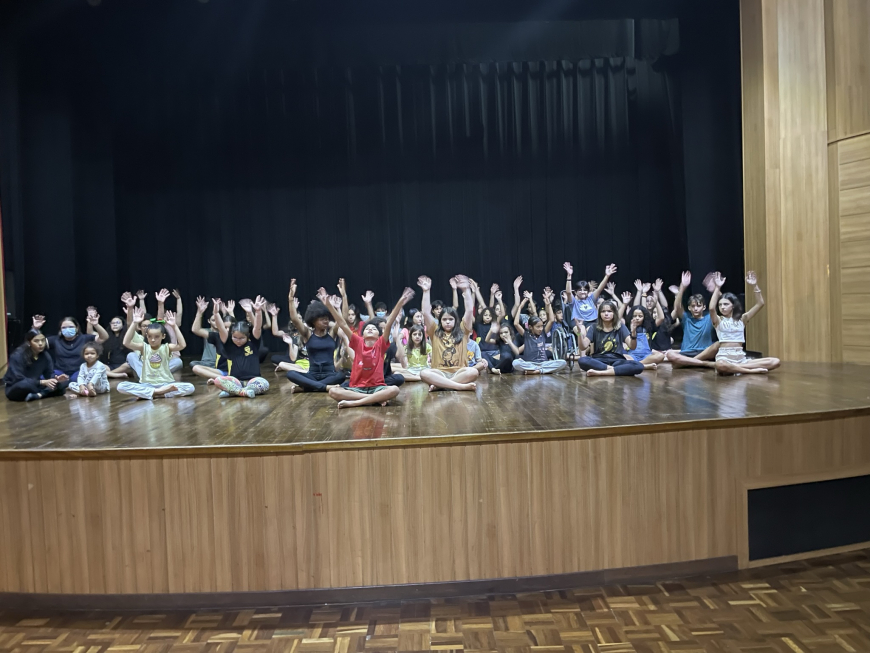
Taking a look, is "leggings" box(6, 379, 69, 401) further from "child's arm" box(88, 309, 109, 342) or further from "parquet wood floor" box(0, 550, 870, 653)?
"parquet wood floor" box(0, 550, 870, 653)

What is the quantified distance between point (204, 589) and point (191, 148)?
9.05 meters

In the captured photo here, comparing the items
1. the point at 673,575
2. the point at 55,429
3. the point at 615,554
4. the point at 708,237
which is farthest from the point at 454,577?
the point at 708,237

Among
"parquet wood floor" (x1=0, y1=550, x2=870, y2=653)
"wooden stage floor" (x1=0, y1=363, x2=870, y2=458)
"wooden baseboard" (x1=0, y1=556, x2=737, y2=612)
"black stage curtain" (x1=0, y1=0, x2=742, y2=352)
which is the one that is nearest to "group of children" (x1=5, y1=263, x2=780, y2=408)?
"wooden stage floor" (x1=0, y1=363, x2=870, y2=458)

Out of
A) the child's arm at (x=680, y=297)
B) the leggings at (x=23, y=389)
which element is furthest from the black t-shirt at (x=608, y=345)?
the leggings at (x=23, y=389)

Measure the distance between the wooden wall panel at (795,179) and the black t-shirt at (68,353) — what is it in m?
7.40

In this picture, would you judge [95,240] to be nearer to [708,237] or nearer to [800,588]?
[708,237]

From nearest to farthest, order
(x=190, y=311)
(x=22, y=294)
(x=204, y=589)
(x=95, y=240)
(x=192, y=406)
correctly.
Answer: (x=204, y=589) → (x=192, y=406) → (x=22, y=294) → (x=95, y=240) → (x=190, y=311)

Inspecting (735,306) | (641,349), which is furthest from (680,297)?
(735,306)

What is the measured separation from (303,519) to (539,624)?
114 centimetres

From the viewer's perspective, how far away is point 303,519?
3105 millimetres

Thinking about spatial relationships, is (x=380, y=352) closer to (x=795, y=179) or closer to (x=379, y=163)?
(x=795, y=179)

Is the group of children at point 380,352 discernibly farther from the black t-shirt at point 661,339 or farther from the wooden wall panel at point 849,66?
the wooden wall panel at point 849,66

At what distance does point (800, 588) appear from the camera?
3.15m

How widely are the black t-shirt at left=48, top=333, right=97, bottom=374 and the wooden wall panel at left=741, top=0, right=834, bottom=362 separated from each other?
7.40 meters
